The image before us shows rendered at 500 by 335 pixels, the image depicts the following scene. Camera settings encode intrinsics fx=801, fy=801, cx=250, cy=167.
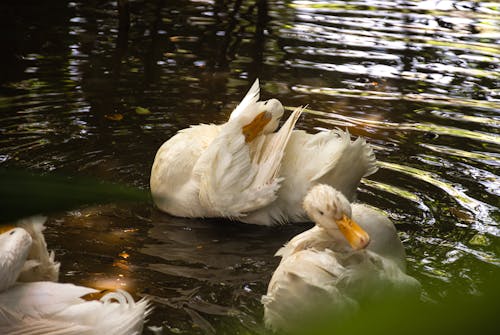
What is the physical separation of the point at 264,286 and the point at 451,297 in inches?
145

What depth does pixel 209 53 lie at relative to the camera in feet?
27.9

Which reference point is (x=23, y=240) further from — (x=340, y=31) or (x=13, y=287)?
(x=340, y=31)

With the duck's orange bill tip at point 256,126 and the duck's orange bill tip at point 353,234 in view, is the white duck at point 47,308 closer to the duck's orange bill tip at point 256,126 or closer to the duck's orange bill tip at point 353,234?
the duck's orange bill tip at point 353,234

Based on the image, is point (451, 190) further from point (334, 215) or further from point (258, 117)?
point (334, 215)

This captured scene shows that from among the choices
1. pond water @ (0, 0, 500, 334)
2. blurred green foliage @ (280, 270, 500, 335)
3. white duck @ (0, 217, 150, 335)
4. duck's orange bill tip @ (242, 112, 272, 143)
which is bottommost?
pond water @ (0, 0, 500, 334)

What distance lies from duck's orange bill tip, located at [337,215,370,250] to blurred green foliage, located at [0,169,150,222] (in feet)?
9.37

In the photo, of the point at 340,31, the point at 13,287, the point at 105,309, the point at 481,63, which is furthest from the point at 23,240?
the point at 340,31

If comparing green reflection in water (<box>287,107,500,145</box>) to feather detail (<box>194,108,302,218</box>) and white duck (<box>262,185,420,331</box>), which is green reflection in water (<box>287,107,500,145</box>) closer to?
feather detail (<box>194,108,302,218</box>)

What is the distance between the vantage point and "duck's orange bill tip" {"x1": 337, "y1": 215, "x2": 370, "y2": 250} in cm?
339

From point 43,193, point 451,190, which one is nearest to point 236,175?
point 451,190

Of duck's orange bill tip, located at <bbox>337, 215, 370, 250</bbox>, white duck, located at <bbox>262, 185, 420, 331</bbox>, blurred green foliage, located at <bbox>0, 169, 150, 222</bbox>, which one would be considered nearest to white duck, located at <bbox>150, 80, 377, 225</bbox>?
white duck, located at <bbox>262, 185, 420, 331</bbox>

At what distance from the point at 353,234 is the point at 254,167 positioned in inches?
58.3

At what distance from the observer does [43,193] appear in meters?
0.58

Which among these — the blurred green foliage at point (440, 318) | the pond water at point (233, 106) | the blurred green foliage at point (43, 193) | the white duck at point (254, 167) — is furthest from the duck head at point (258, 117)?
the blurred green foliage at point (440, 318)
